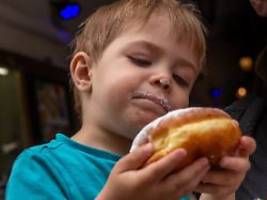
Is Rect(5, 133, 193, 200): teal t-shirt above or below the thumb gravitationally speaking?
below

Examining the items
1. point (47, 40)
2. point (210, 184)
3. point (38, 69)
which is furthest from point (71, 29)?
point (210, 184)

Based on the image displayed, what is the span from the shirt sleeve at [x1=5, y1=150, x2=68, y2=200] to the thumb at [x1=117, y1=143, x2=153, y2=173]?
0.52ft

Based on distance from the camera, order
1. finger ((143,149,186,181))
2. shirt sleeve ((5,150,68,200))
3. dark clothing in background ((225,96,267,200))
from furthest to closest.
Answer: dark clothing in background ((225,96,267,200)) → shirt sleeve ((5,150,68,200)) → finger ((143,149,186,181))

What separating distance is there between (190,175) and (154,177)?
1.4 inches

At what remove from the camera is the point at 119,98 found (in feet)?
2.37

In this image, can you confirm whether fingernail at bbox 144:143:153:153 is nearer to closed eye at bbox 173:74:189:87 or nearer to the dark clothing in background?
closed eye at bbox 173:74:189:87

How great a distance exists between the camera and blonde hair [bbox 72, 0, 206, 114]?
0.82 meters

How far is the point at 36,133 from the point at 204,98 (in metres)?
2.08

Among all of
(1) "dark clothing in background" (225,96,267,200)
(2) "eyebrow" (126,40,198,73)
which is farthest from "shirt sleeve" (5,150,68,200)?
(1) "dark clothing in background" (225,96,267,200)

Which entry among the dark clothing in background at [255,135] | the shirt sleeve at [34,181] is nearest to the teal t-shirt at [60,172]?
the shirt sleeve at [34,181]

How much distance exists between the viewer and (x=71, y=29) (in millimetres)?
3557

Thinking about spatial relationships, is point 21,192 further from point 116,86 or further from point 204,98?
point 204,98

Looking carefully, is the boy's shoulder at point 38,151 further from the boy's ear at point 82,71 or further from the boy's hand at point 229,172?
the boy's hand at point 229,172

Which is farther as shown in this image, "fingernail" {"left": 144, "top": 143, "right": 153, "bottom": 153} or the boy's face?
the boy's face
